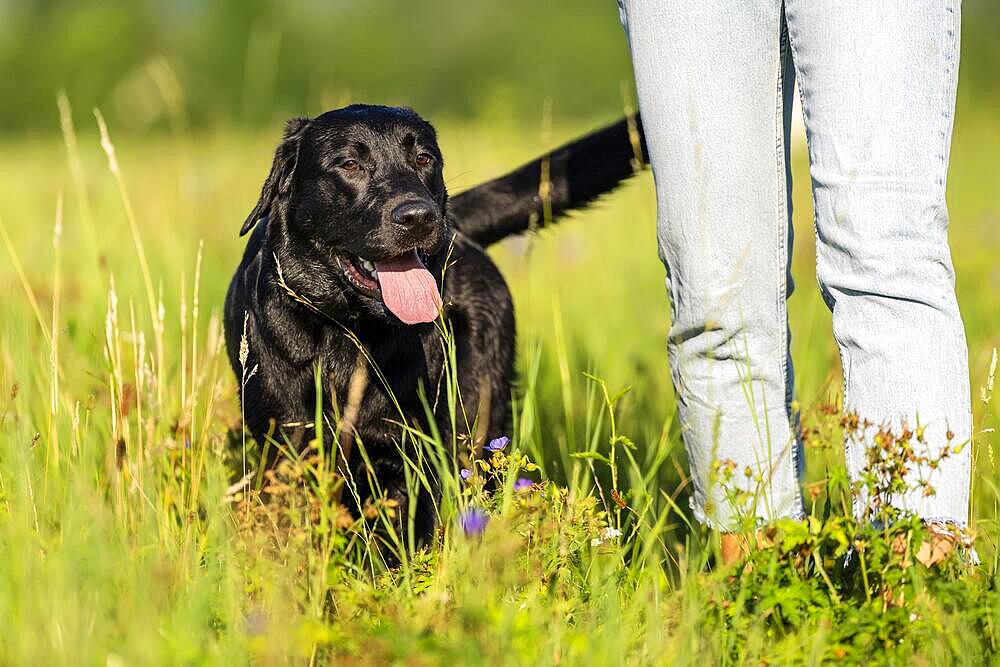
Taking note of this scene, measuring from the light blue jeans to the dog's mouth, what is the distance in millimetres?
699

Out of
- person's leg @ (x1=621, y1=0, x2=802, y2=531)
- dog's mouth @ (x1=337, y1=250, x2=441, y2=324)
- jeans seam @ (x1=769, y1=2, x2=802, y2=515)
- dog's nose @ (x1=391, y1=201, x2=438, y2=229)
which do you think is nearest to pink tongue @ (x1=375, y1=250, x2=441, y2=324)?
dog's mouth @ (x1=337, y1=250, x2=441, y2=324)

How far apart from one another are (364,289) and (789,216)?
1.13m

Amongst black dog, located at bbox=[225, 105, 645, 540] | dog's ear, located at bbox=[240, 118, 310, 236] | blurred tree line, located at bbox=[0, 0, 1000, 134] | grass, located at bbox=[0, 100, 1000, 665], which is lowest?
grass, located at bbox=[0, 100, 1000, 665]

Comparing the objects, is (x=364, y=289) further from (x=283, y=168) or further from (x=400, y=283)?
(x=283, y=168)

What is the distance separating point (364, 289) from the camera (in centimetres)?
287

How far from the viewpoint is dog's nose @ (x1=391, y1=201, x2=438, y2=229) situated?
276cm

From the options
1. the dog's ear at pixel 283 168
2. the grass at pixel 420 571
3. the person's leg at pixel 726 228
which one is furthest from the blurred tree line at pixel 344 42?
the person's leg at pixel 726 228

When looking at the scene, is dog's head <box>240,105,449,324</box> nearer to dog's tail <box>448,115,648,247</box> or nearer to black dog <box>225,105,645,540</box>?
black dog <box>225,105,645,540</box>

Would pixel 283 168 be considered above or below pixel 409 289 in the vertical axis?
above

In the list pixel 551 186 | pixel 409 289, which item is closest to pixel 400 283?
pixel 409 289

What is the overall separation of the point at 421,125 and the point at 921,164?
157 centimetres

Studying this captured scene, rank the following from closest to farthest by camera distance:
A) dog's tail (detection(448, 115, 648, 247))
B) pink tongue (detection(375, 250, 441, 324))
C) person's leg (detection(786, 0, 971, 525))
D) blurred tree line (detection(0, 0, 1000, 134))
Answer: person's leg (detection(786, 0, 971, 525)) < pink tongue (detection(375, 250, 441, 324)) < dog's tail (detection(448, 115, 648, 247)) < blurred tree line (detection(0, 0, 1000, 134))

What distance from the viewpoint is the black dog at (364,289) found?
2.83 m

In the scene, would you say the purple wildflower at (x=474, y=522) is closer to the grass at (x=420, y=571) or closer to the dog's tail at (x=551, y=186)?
the grass at (x=420, y=571)
